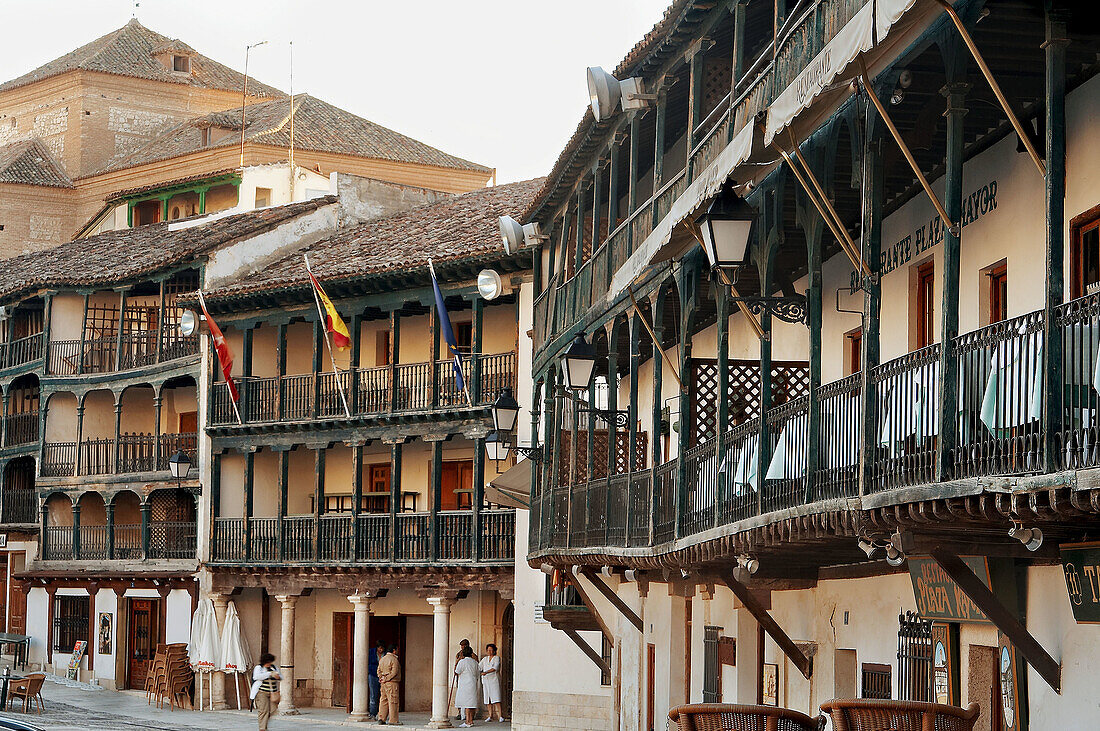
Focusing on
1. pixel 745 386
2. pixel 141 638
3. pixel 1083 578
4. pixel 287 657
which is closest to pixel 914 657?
pixel 745 386

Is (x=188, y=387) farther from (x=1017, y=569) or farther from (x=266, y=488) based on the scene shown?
(x=1017, y=569)

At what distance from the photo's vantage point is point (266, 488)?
1501 inches

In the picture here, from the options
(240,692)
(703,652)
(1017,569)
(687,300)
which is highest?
(687,300)

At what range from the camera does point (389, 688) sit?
32.9m

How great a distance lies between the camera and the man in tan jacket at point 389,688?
1288 inches

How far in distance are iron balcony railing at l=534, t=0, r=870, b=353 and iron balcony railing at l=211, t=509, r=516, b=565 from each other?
6.24 meters

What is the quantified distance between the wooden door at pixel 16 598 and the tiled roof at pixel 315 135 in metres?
14.7

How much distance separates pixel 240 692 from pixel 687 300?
2314 cm

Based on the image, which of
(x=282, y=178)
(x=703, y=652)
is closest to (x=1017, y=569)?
(x=703, y=652)

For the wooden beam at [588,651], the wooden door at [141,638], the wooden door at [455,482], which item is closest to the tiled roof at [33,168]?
the wooden door at [141,638]

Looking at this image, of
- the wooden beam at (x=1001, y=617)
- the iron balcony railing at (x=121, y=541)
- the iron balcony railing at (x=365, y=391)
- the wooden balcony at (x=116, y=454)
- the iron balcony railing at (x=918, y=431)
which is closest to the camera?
the iron balcony railing at (x=918, y=431)

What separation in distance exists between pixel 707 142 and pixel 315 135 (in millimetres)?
37611

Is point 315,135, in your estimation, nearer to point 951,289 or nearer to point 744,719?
point 744,719

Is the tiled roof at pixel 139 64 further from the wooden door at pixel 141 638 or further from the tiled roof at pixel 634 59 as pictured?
the tiled roof at pixel 634 59
